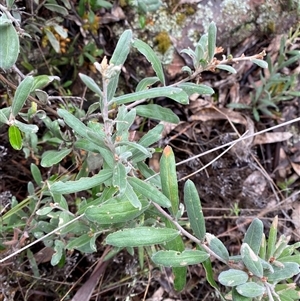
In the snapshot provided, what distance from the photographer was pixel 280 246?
1102 mm

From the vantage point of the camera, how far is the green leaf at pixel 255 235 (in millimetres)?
1078

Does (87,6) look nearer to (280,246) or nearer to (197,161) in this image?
(197,161)

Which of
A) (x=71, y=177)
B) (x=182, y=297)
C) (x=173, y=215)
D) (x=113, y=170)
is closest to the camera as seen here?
(x=113, y=170)

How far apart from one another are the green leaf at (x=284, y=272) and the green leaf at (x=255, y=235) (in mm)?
68

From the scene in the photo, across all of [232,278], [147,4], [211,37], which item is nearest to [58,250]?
[232,278]

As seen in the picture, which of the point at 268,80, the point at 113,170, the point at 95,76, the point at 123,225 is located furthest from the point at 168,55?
the point at 113,170

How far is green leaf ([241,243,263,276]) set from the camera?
986 mm

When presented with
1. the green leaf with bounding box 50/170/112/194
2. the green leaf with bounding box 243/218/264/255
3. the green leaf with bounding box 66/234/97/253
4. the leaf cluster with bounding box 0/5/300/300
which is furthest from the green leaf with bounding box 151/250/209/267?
the green leaf with bounding box 66/234/97/253

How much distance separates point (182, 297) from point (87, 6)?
138 cm

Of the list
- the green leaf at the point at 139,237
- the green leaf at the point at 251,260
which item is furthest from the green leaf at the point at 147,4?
the green leaf at the point at 251,260

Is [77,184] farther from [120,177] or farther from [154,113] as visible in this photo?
[154,113]

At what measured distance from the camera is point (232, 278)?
1023 mm

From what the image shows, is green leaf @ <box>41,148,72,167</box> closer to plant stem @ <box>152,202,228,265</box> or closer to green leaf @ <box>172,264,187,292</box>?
plant stem @ <box>152,202,228,265</box>

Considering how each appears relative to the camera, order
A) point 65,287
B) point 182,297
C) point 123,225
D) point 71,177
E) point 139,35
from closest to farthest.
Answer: point 123,225
point 71,177
point 65,287
point 182,297
point 139,35
